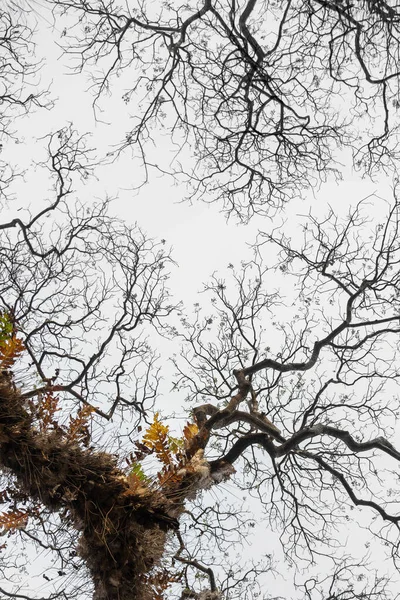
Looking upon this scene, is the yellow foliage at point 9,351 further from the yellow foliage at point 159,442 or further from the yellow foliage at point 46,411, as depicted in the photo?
the yellow foliage at point 159,442

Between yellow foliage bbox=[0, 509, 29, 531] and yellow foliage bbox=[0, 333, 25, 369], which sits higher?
yellow foliage bbox=[0, 333, 25, 369]

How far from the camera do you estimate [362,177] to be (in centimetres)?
719

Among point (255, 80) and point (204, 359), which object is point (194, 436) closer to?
point (255, 80)

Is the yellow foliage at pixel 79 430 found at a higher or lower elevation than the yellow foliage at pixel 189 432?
lower

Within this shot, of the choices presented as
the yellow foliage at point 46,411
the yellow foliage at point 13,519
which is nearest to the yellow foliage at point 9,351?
the yellow foliage at point 46,411

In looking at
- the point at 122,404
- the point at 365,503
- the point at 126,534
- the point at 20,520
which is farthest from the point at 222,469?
the point at 122,404

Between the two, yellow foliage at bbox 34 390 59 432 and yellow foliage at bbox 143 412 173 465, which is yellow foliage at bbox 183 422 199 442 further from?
yellow foliage at bbox 34 390 59 432

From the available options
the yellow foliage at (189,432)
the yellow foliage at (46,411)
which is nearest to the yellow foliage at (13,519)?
the yellow foliage at (46,411)

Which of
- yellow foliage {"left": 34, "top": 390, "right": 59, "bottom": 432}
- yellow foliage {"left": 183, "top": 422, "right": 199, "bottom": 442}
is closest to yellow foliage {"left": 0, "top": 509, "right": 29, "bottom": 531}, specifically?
yellow foliage {"left": 34, "top": 390, "right": 59, "bottom": 432}

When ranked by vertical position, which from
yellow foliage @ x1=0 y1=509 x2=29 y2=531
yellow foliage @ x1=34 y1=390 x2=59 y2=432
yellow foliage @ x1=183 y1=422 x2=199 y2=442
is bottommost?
yellow foliage @ x1=0 y1=509 x2=29 y2=531

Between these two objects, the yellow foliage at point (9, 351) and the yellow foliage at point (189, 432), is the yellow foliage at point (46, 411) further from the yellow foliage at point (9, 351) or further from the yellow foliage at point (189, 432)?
the yellow foliage at point (189, 432)

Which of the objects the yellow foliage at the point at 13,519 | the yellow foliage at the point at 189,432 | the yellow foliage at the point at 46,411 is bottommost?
the yellow foliage at the point at 13,519

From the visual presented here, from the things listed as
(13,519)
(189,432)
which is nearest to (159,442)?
(189,432)

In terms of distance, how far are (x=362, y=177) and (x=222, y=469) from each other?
3.86 m
